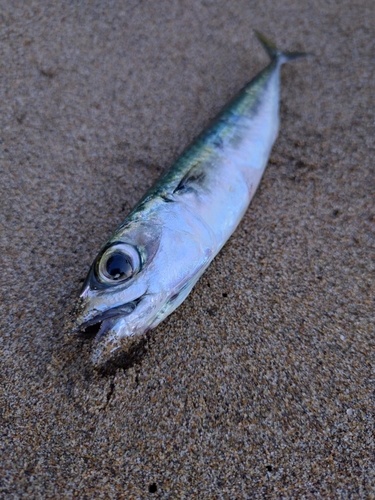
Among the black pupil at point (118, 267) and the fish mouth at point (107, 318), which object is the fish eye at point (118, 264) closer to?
the black pupil at point (118, 267)

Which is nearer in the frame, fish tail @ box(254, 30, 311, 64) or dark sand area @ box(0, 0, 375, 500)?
dark sand area @ box(0, 0, 375, 500)

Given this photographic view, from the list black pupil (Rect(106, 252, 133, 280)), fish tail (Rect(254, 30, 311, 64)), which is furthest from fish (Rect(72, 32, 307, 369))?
fish tail (Rect(254, 30, 311, 64))

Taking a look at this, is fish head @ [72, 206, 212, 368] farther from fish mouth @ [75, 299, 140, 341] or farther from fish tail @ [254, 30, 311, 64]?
fish tail @ [254, 30, 311, 64]

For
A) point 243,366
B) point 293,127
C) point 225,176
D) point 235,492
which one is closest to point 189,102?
point 293,127

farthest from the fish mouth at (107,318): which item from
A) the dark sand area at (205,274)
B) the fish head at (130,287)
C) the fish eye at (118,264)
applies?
the dark sand area at (205,274)

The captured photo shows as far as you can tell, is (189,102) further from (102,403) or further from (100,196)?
(102,403)

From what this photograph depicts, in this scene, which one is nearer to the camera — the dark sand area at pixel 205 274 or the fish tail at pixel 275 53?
the dark sand area at pixel 205 274

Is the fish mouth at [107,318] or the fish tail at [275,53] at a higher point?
the fish mouth at [107,318]
